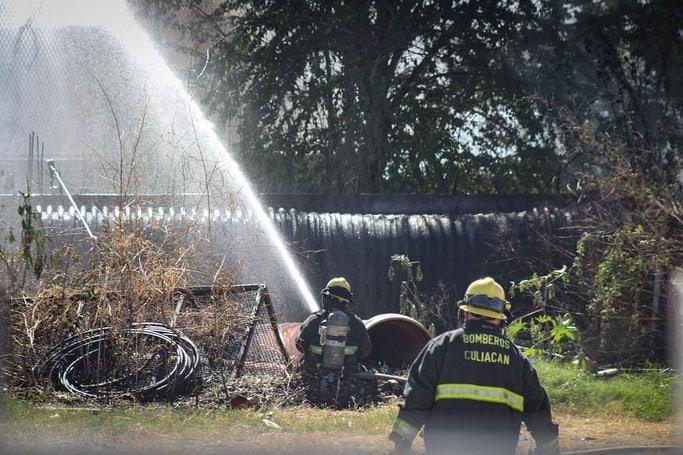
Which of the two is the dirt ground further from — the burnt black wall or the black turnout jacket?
the burnt black wall

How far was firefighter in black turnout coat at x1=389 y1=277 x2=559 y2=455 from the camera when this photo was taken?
454 cm

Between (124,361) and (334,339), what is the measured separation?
1843 mm

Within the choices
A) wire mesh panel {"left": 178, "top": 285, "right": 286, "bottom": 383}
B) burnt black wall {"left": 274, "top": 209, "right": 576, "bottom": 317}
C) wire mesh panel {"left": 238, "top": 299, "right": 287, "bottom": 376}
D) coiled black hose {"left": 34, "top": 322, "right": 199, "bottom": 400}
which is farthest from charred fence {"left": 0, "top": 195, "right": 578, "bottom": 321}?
coiled black hose {"left": 34, "top": 322, "right": 199, "bottom": 400}

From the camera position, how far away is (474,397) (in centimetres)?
459

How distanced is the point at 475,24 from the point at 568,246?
24.0ft

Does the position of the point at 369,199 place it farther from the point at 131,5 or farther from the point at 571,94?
the point at 131,5

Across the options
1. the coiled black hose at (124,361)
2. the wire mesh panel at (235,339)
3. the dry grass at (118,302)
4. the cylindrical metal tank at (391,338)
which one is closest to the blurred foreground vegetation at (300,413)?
the coiled black hose at (124,361)

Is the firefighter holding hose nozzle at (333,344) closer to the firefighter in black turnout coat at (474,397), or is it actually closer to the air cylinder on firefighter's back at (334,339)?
the air cylinder on firefighter's back at (334,339)

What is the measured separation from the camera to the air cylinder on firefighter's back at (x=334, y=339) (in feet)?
28.9

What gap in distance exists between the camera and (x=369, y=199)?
1555 cm

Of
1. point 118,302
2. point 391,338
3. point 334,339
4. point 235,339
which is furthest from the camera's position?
point 391,338

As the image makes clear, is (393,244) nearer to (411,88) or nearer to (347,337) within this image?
(347,337)

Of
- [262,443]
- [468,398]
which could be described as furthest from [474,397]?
[262,443]

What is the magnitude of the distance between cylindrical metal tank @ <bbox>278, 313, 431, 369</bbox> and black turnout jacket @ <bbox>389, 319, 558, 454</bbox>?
4.99 m
